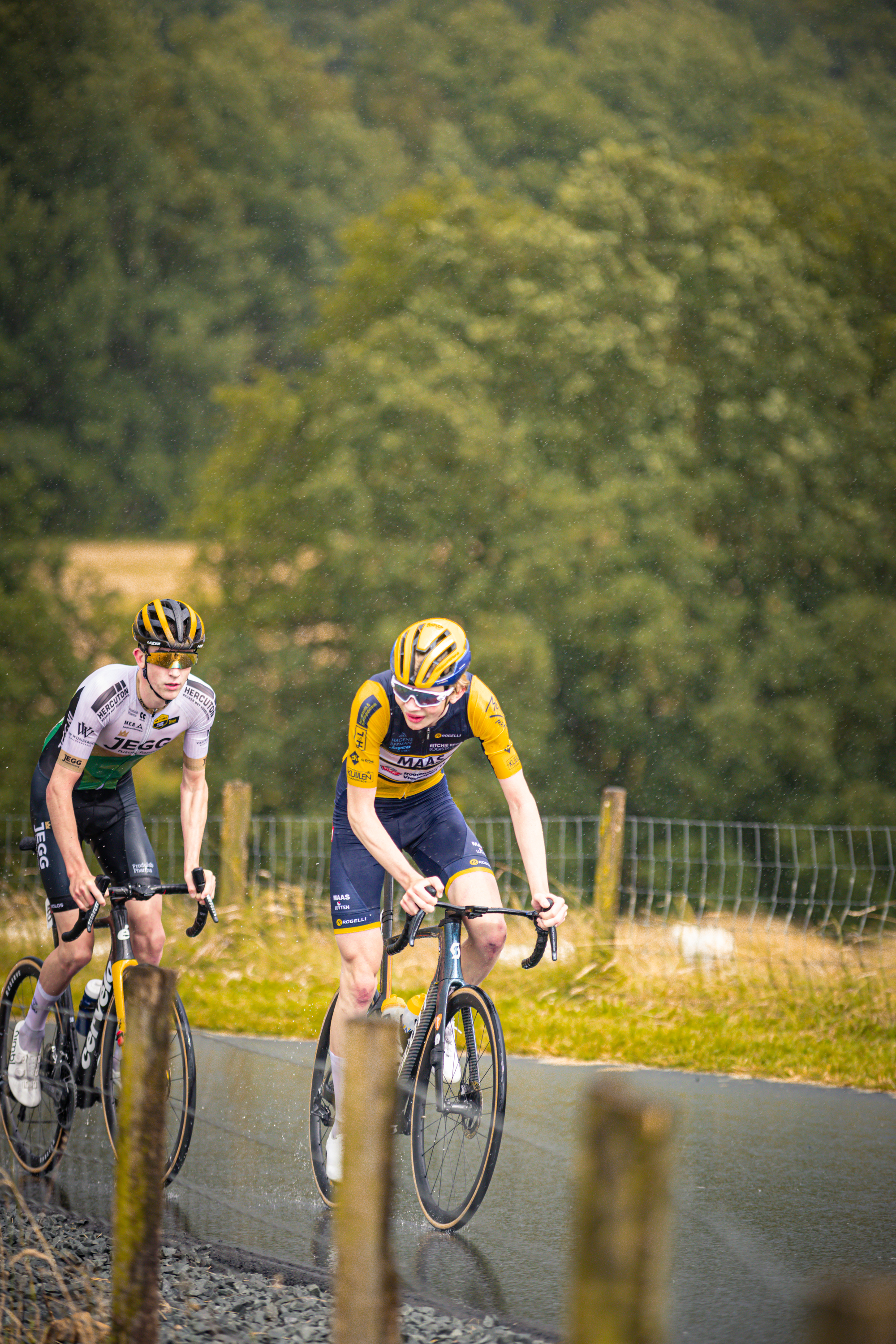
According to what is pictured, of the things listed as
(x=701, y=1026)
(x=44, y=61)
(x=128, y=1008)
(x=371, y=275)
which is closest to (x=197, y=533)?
(x=371, y=275)

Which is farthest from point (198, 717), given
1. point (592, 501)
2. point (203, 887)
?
point (592, 501)

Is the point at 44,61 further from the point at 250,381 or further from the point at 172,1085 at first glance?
the point at 172,1085

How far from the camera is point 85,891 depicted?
16.3ft

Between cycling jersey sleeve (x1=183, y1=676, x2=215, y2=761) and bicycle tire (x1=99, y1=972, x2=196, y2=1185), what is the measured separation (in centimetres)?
102

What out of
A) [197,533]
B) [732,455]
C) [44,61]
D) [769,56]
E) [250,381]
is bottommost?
[197,533]

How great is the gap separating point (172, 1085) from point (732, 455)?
21158 millimetres

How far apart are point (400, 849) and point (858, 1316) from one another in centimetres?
351

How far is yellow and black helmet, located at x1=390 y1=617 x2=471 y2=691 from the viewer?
4738 mm

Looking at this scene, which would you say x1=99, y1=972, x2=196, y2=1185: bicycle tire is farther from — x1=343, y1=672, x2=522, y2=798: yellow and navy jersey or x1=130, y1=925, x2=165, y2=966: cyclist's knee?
x1=343, y1=672, x2=522, y2=798: yellow and navy jersey

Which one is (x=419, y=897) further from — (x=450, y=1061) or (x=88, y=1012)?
(x=88, y=1012)

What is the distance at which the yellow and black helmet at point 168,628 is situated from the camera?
16.7 feet

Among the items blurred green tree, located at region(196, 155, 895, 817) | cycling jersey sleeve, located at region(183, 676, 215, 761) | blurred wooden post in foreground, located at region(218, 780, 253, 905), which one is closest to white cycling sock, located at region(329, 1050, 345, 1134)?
cycling jersey sleeve, located at region(183, 676, 215, 761)

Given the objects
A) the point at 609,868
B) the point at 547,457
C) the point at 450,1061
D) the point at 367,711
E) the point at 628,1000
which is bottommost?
the point at 628,1000

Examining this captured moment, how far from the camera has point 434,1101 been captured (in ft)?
15.9
